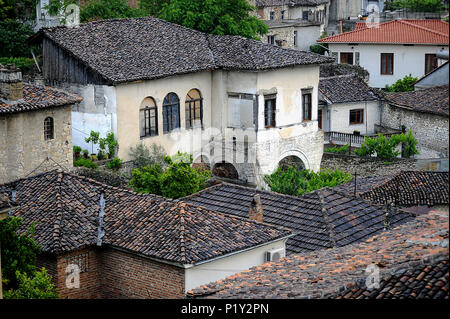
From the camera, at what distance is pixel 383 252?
46.0 feet

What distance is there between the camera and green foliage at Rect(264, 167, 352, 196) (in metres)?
31.2

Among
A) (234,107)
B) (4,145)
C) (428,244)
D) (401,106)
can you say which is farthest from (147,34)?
(428,244)

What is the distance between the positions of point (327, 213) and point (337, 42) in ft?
107

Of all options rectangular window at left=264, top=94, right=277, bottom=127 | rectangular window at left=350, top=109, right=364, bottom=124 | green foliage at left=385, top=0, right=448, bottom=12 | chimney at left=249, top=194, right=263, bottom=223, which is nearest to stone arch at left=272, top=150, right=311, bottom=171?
rectangular window at left=264, top=94, right=277, bottom=127

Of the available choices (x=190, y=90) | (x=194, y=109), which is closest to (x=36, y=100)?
(x=190, y=90)

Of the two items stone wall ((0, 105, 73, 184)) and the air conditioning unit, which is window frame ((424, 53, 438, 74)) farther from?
the air conditioning unit

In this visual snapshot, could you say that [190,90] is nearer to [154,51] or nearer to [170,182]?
[154,51]

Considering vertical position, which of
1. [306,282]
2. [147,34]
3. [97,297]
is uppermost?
[147,34]

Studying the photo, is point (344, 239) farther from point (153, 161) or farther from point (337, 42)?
point (337, 42)

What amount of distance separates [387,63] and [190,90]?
20879 mm

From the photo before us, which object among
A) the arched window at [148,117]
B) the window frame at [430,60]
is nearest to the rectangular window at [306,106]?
the arched window at [148,117]

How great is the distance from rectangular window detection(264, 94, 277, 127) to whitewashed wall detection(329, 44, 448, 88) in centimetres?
1819

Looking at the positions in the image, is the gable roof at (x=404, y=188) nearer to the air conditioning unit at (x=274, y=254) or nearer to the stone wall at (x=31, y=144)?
the air conditioning unit at (x=274, y=254)

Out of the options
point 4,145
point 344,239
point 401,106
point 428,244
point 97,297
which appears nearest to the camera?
point 428,244
